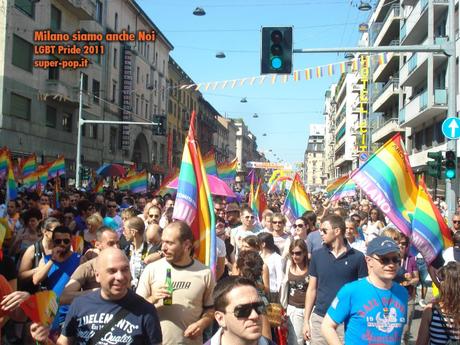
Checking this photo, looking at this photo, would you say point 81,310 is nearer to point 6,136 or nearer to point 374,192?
point 374,192

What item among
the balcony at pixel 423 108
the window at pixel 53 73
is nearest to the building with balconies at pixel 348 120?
the balcony at pixel 423 108

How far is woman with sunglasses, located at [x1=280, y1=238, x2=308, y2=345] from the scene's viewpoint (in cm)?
645

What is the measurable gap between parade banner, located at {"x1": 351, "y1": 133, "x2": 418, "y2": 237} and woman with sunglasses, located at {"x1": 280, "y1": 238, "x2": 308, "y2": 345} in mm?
1263

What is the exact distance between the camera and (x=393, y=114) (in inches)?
1828

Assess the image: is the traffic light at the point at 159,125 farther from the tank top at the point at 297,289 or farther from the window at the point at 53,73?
the tank top at the point at 297,289

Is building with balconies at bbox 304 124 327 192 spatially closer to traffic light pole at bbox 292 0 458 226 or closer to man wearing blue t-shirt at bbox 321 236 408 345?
traffic light pole at bbox 292 0 458 226

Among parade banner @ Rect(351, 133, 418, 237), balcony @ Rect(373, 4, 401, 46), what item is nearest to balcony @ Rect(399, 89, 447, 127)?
balcony @ Rect(373, 4, 401, 46)

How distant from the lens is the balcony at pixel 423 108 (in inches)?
1139

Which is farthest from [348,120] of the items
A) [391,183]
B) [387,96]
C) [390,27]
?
[391,183]

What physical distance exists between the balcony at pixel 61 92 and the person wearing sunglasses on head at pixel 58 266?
1007 inches

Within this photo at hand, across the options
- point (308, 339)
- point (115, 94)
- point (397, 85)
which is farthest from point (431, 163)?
point (115, 94)

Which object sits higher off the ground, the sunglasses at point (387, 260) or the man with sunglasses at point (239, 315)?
the sunglasses at point (387, 260)

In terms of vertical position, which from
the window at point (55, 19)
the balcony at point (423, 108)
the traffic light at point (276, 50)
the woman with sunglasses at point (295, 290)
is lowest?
the woman with sunglasses at point (295, 290)

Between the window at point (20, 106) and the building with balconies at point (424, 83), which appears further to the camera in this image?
the building with balconies at point (424, 83)
